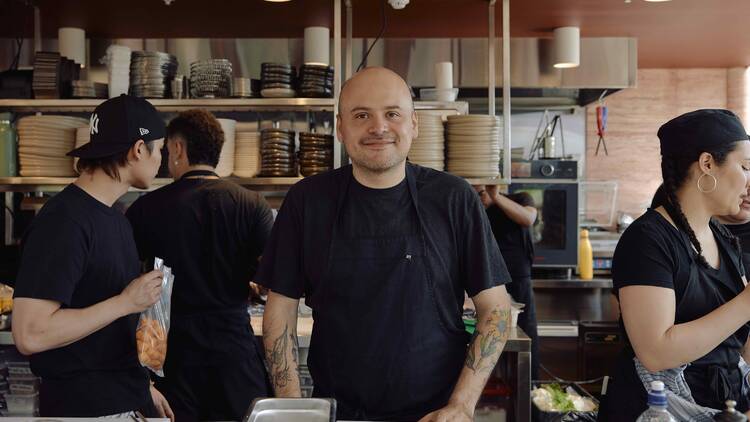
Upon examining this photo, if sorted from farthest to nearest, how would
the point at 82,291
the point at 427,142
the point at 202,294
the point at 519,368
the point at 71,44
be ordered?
the point at 71,44
the point at 427,142
the point at 519,368
the point at 202,294
the point at 82,291

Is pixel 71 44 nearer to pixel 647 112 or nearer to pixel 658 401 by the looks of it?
pixel 658 401

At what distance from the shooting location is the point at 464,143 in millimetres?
3914

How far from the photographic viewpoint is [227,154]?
4.09 metres

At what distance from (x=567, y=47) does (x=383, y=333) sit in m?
4.09

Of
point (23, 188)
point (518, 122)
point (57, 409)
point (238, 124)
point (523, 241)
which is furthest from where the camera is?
point (518, 122)

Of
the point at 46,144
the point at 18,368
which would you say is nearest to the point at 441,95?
the point at 46,144

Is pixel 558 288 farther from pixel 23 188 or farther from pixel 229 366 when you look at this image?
pixel 23 188

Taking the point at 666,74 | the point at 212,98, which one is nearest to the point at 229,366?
the point at 212,98

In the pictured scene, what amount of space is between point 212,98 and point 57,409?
7.09 feet

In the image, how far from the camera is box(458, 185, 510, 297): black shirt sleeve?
81.8 inches

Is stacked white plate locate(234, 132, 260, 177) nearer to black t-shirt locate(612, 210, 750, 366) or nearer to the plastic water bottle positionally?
black t-shirt locate(612, 210, 750, 366)

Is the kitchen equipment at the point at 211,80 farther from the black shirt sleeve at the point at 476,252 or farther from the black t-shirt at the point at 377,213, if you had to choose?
the black shirt sleeve at the point at 476,252

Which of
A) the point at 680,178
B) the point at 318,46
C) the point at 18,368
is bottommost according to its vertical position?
the point at 18,368

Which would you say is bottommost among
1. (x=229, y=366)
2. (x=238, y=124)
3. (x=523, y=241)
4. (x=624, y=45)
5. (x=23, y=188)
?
(x=229, y=366)
